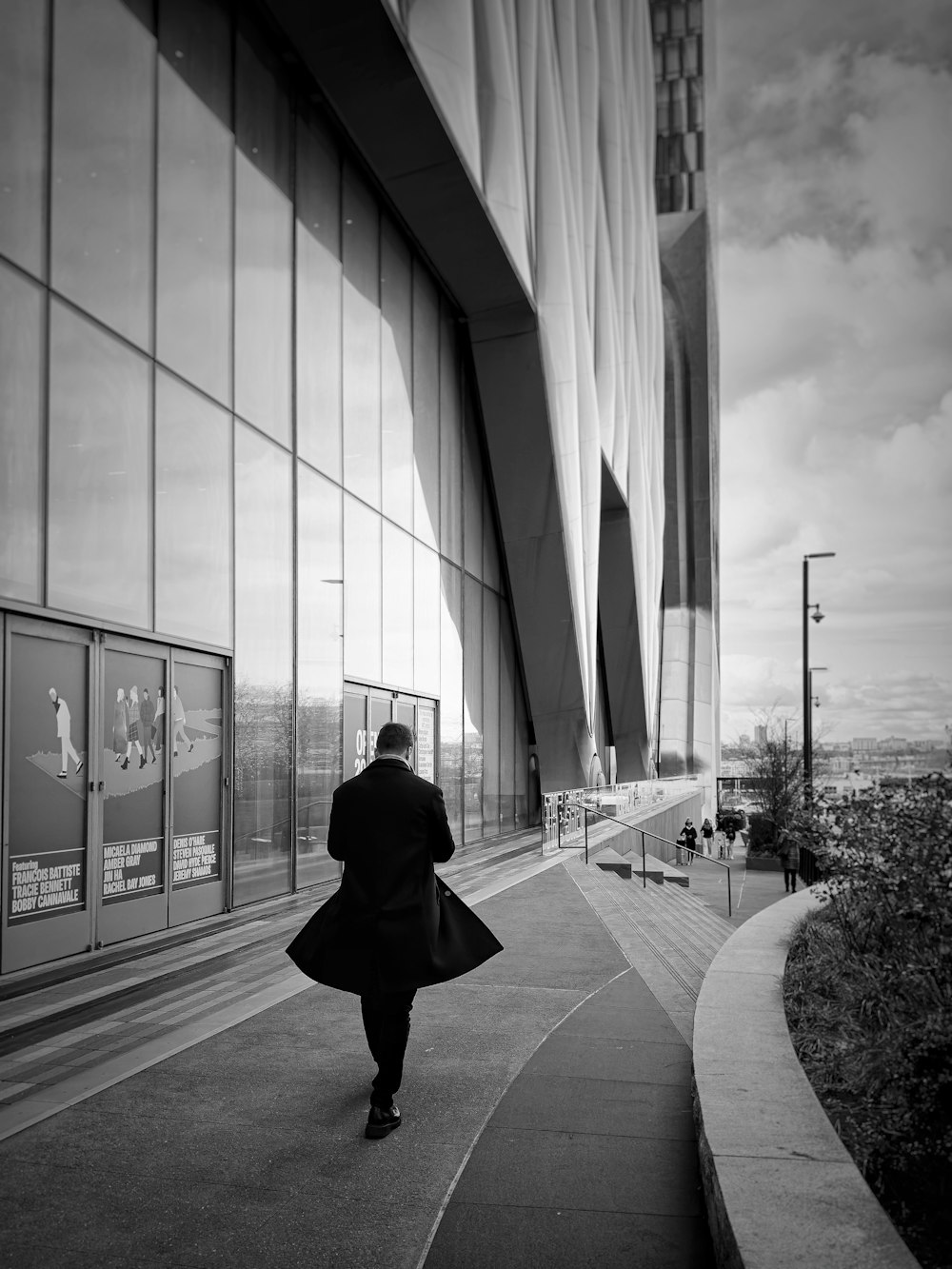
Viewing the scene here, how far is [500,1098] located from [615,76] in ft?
110

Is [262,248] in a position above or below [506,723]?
above

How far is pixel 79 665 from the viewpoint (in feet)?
30.9

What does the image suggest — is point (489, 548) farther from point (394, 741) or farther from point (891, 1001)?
point (891, 1001)

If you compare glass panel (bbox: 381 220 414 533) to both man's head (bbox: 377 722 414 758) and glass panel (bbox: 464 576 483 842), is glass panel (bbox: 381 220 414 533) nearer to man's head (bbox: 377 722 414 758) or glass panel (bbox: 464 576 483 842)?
glass panel (bbox: 464 576 483 842)

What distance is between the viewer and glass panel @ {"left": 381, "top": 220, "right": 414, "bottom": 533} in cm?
1827

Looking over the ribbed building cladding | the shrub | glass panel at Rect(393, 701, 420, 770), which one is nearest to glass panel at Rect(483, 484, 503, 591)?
the ribbed building cladding

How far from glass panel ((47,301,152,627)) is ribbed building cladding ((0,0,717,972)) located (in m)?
0.03

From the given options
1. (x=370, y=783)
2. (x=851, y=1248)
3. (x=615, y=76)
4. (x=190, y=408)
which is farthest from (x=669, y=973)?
(x=615, y=76)

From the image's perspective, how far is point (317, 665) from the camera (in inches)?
575

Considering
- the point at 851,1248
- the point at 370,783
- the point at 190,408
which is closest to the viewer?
the point at 851,1248

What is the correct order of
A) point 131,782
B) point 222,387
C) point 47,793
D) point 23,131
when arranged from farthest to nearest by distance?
1. point 222,387
2. point 131,782
3. point 23,131
4. point 47,793

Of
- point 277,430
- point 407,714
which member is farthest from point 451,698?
point 277,430

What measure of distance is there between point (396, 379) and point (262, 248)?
5513mm

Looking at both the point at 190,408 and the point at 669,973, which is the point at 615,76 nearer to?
the point at 190,408
